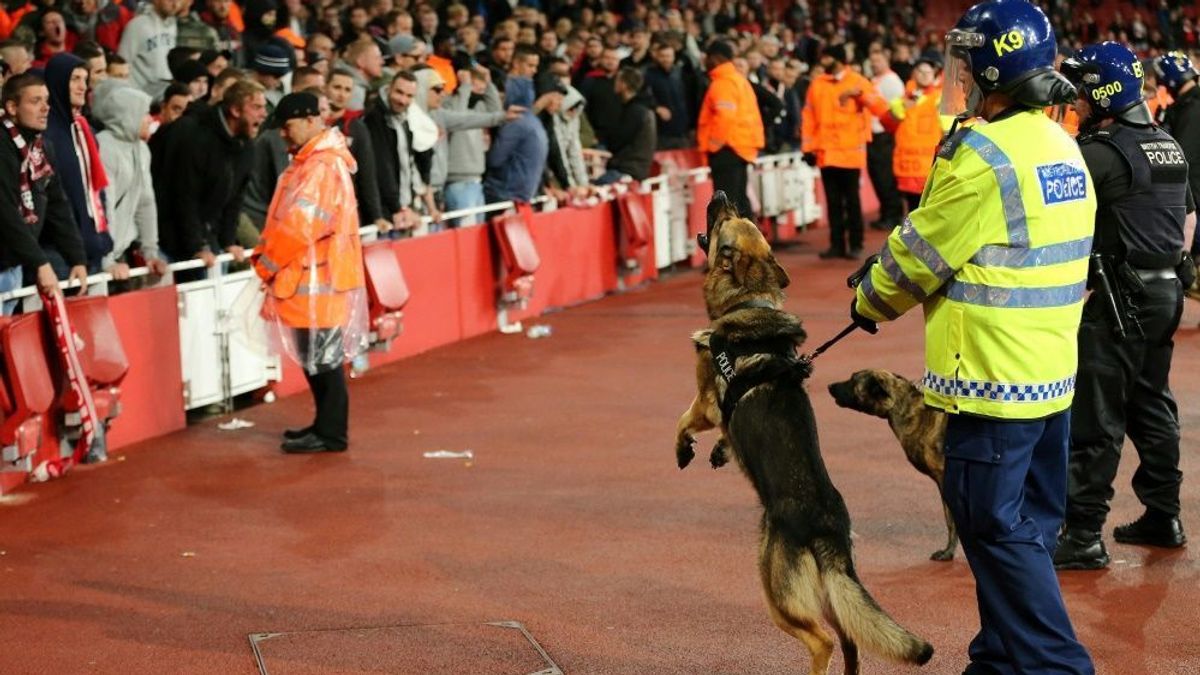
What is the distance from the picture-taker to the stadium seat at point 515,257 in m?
13.4

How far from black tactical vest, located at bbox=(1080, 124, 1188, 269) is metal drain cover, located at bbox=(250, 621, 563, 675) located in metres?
2.75

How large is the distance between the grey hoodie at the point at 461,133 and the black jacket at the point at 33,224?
13.6 feet

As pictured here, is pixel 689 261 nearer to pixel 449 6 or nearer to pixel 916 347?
pixel 449 6

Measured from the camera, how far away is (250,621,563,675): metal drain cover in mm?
5766

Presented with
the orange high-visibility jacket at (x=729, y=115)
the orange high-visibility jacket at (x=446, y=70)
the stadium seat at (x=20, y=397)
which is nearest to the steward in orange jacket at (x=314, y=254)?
the stadium seat at (x=20, y=397)

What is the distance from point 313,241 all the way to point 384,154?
10.0ft

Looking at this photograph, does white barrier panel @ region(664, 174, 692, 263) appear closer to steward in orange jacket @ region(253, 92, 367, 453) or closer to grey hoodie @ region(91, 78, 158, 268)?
grey hoodie @ region(91, 78, 158, 268)

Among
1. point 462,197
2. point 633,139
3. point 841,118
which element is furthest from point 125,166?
point 841,118

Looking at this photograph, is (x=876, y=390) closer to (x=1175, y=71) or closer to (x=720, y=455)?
(x=720, y=455)

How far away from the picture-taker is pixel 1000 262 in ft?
15.0

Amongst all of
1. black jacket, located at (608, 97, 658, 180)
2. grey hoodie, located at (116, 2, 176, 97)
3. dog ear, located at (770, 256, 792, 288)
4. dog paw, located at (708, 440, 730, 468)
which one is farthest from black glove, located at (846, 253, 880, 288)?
black jacket, located at (608, 97, 658, 180)

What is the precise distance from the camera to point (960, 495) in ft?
15.6

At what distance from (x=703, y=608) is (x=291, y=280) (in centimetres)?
360

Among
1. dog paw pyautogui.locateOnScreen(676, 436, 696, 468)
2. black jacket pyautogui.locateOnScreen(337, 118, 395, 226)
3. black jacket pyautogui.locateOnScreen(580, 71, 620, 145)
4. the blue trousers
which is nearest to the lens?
the blue trousers
